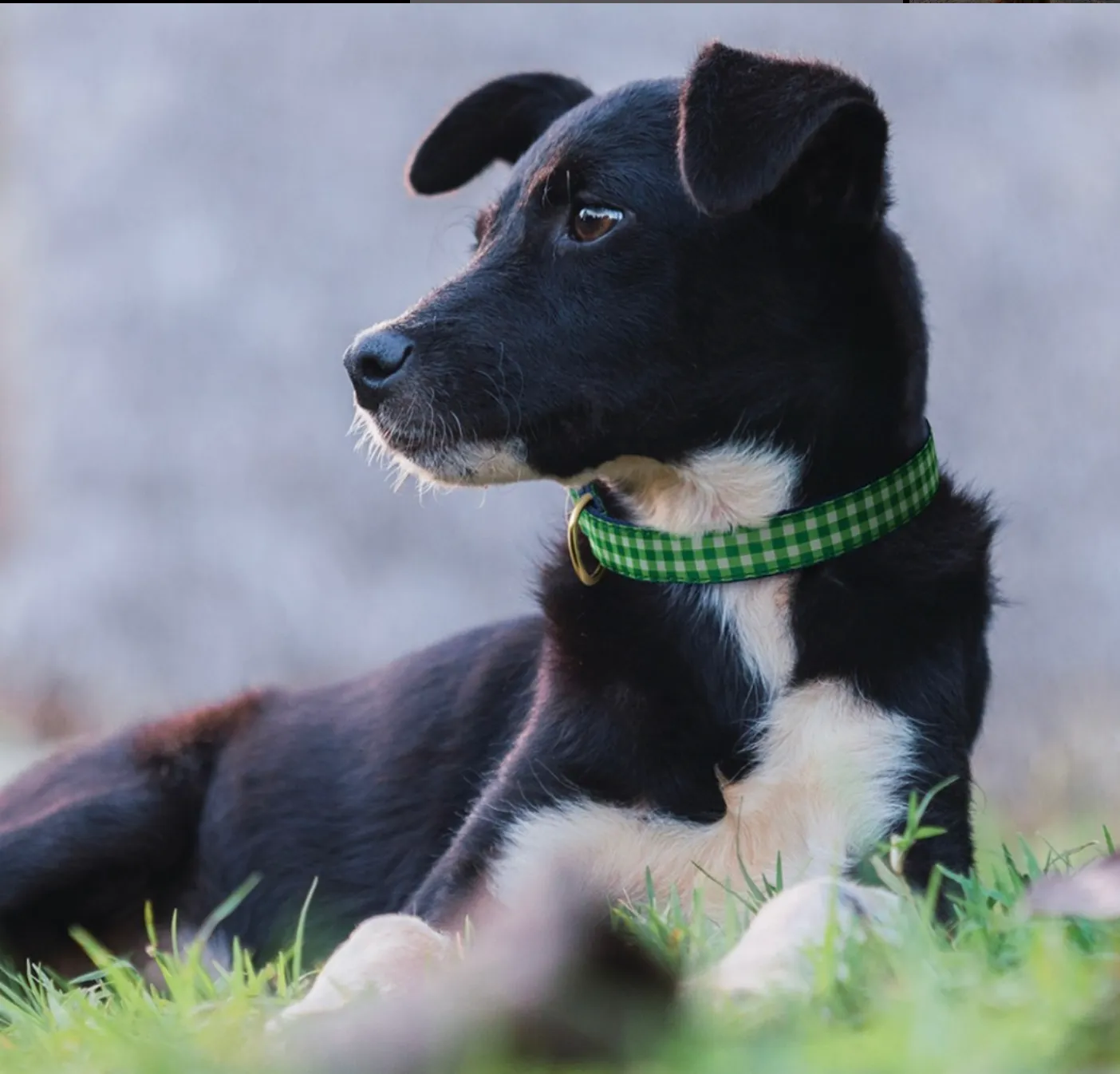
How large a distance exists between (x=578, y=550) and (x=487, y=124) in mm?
1035

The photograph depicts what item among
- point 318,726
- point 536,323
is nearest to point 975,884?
point 536,323

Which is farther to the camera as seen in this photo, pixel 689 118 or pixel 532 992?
pixel 689 118

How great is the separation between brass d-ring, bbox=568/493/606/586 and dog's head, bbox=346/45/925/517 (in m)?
0.16

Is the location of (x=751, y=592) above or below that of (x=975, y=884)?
above

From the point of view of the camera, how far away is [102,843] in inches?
131

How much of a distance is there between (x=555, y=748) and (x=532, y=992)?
1211 mm

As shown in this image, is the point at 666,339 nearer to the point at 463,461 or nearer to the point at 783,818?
the point at 463,461

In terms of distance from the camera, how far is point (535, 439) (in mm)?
2684

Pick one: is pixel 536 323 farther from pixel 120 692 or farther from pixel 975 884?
pixel 120 692

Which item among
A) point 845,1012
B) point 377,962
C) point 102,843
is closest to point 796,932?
point 845,1012

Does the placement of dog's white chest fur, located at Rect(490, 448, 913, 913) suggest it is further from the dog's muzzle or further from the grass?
the dog's muzzle

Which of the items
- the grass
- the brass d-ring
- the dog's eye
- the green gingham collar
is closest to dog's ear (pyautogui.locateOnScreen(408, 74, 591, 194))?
the dog's eye

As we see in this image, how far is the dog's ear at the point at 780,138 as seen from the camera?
2416 millimetres

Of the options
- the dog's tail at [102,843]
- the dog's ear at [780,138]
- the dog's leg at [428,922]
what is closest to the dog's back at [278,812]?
the dog's tail at [102,843]
